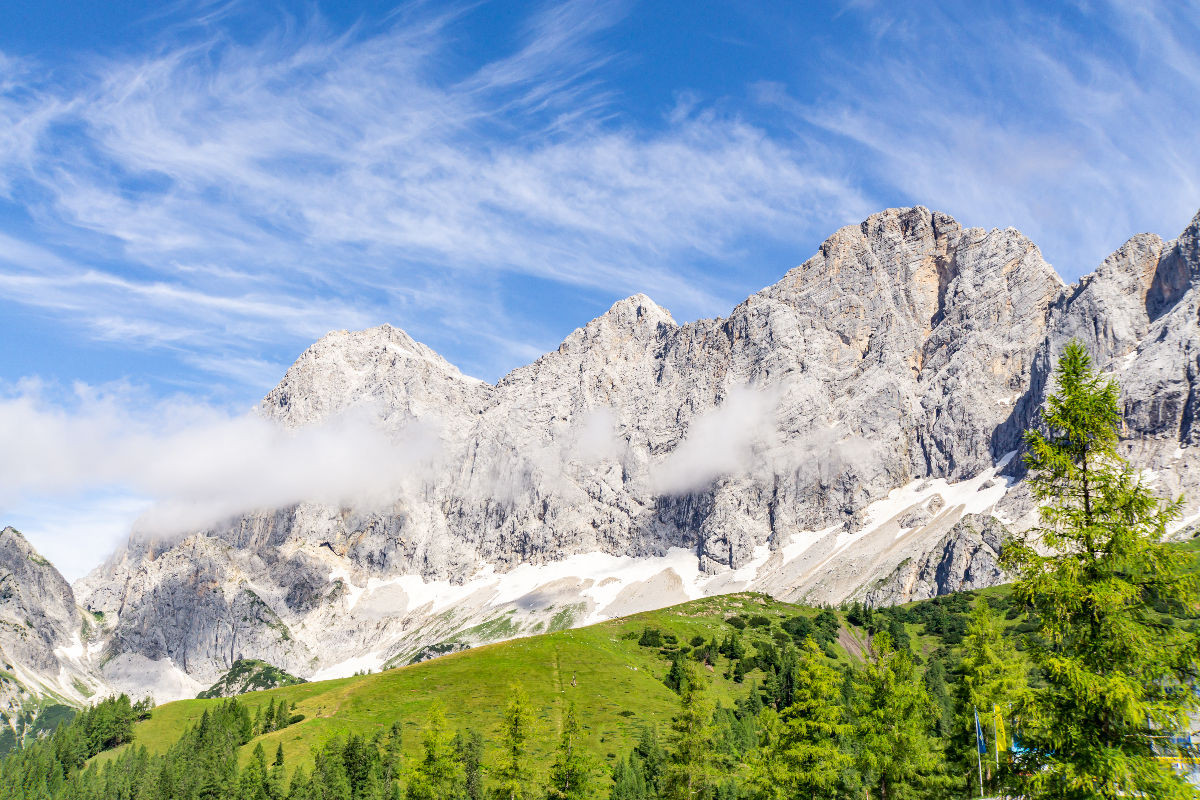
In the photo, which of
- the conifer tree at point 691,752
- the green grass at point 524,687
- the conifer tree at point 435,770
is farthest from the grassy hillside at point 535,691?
the conifer tree at point 691,752

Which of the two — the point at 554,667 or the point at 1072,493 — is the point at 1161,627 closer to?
the point at 1072,493

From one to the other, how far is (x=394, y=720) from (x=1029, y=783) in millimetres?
113996

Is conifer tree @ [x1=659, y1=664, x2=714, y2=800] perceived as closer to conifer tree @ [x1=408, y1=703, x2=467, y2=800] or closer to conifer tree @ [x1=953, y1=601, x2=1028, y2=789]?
conifer tree @ [x1=953, y1=601, x2=1028, y2=789]

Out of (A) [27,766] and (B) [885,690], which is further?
(A) [27,766]

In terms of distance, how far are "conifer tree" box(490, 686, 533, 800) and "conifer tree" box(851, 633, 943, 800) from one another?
28.6 meters

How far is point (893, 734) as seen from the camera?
4738 centimetres

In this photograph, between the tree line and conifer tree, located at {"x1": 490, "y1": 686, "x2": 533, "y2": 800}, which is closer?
the tree line

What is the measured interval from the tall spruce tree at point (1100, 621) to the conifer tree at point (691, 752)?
37.4 m

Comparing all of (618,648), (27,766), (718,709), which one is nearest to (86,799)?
(27,766)

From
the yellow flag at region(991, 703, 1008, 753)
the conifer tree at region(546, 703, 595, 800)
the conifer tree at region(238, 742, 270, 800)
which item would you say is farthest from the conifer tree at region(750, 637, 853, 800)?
the conifer tree at region(238, 742, 270, 800)

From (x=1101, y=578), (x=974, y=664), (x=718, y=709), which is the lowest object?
(x=718, y=709)

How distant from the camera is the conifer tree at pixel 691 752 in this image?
5909 cm

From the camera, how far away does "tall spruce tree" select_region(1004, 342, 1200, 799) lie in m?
22.1

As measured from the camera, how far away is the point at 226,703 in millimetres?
168125
